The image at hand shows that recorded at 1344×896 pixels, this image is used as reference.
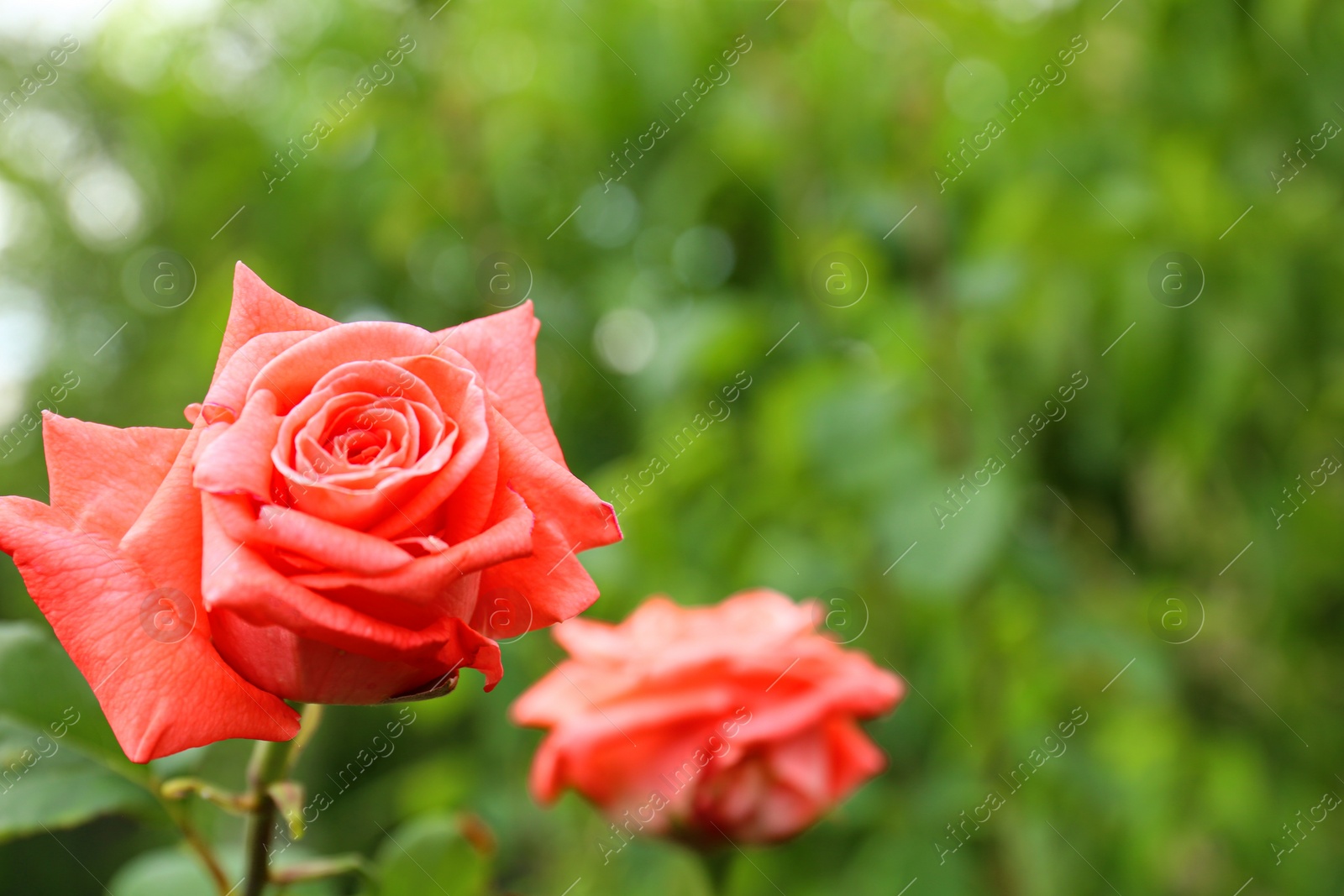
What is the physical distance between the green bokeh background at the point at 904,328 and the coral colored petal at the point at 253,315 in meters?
0.44

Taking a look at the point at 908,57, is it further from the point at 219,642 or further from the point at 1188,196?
the point at 219,642

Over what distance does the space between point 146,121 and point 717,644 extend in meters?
1.02

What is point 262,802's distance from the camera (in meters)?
0.28

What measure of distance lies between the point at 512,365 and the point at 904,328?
660 millimetres

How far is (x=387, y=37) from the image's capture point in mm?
1008

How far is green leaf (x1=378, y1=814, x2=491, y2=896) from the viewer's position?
0.35 m

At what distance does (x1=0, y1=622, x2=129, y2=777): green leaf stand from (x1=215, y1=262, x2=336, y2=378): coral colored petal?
0.15 meters

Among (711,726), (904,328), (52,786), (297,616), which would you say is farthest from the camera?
(904,328)

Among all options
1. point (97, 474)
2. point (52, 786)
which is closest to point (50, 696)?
point (52, 786)

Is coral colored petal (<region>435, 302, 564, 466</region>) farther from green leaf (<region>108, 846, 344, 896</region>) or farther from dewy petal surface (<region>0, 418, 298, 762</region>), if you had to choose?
green leaf (<region>108, 846, 344, 896</region>)

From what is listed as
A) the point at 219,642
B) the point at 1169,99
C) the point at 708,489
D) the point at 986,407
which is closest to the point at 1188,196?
the point at 1169,99

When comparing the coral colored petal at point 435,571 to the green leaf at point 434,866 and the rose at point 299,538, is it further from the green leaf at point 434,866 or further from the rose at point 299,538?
the green leaf at point 434,866

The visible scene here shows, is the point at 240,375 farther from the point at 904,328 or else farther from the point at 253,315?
A: the point at 904,328

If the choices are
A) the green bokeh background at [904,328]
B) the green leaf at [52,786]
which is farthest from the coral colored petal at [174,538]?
the green bokeh background at [904,328]
